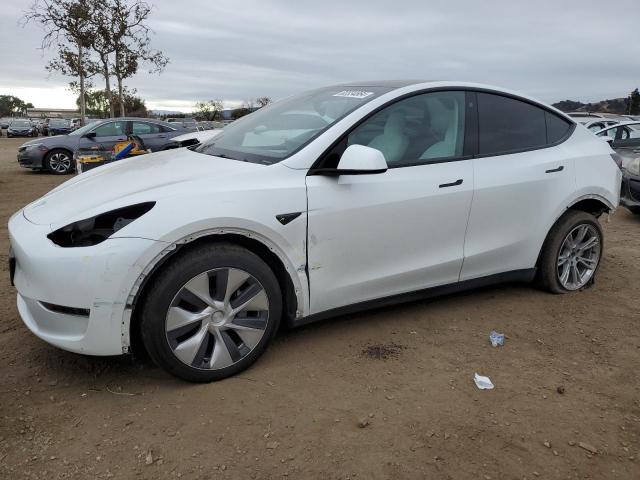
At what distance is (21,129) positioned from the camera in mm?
37125

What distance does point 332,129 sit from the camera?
10.1ft

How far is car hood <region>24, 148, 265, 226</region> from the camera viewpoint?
267 cm

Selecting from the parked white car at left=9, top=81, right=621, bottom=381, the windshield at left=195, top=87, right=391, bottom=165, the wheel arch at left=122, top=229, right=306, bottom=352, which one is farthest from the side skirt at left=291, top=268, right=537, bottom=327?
the windshield at left=195, top=87, right=391, bottom=165

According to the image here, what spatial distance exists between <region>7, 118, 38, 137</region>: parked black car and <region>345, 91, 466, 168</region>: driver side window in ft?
132

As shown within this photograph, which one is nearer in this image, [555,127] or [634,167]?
[555,127]

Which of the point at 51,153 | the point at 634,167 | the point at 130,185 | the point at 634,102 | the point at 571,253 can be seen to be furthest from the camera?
the point at 634,102

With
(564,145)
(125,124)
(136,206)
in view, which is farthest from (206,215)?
(125,124)

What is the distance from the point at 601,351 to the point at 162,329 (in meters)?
2.62

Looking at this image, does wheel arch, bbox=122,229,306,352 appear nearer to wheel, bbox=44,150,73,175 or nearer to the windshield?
the windshield

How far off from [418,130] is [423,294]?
106cm

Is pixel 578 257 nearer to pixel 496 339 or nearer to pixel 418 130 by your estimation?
pixel 496 339

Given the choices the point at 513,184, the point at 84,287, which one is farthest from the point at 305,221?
the point at 513,184

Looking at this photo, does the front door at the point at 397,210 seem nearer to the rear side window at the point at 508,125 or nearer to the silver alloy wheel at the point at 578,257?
the rear side window at the point at 508,125

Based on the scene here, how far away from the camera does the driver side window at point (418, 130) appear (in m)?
3.23
